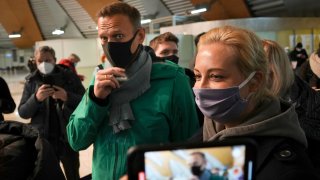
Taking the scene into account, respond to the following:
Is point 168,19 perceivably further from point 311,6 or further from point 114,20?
point 114,20

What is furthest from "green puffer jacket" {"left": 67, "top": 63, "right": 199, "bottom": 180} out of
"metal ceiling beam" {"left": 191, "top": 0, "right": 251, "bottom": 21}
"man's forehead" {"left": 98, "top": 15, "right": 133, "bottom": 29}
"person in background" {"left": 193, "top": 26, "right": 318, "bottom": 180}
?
"metal ceiling beam" {"left": 191, "top": 0, "right": 251, "bottom": 21}

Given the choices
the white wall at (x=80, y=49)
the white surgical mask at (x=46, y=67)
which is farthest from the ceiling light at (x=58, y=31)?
the white surgical mask at (x=46, y=67)

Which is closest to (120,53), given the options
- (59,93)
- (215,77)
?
(215,77)

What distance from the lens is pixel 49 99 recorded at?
12.0 ft

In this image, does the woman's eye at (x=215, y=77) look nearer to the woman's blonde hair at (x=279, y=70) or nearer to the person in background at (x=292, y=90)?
the person in background at (x=292, y=90)

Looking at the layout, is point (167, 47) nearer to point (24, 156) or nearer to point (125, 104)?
point (125, 104)

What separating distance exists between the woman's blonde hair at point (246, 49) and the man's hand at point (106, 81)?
1.74 ft

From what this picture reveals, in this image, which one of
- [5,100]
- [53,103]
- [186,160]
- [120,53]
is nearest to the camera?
[186,160]

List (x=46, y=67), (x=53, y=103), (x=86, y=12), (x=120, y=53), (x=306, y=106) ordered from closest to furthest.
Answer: (x=120, y=53) < (x=306, y=106) < (x=46, y=67) < (x=53, y=103) < (x=86, y=12)

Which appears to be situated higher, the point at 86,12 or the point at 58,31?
the point at 86,12

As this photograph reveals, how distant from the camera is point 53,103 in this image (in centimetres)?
368

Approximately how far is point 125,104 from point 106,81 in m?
0.18

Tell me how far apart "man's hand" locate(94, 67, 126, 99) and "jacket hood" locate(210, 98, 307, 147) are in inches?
25.9

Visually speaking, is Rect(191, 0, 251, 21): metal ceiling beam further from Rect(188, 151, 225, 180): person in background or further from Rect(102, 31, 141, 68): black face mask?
Rect(188, 151, 225, 180): person in background
